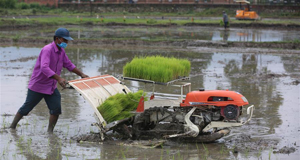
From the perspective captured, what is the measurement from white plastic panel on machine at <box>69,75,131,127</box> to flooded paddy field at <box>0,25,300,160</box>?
307 millimetres

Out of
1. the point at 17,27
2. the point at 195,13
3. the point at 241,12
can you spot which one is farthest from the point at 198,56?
the point at 195,13

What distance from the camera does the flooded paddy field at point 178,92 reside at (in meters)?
6.71

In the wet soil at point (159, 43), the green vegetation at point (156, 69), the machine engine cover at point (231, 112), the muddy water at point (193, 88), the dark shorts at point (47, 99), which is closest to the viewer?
the muddy water at point (193, 88)

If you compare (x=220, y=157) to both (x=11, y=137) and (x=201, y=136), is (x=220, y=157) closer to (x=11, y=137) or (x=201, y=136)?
(x=201, y=136)

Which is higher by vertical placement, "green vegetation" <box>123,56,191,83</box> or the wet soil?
"green vegetation" <box>123,56,191,83</box>

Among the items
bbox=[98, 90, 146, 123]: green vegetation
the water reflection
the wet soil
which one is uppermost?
bbox=[98, 90, 146, 123]: green vegetation

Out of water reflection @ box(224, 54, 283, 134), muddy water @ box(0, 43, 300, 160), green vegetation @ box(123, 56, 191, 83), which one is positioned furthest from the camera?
water reflection @ box(224, 54, 283, 134)

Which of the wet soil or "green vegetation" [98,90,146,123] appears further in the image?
the wet soil

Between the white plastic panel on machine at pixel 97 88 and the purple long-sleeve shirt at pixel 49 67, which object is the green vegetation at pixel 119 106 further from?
the purple long-sleeve shirt at pixel 49 67

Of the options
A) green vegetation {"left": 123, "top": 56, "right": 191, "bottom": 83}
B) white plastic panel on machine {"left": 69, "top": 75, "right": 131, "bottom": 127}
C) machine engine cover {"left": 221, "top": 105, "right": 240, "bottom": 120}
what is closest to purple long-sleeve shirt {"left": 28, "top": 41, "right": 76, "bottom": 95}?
white plastic panel on machine {"left": 69, "top": 75, "right": 131, "bottom": 127}

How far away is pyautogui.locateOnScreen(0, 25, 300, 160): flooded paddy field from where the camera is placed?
6.71m

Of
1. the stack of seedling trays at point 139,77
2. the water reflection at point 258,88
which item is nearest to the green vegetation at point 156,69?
the stack of seedling trays at point 139,77

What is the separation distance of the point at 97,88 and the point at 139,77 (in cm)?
69

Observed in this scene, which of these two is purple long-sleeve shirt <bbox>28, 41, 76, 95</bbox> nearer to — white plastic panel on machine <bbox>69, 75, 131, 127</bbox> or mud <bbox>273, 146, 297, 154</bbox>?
white plastic panel on machine <bbox>69, 75, 131, 127</bbox>
